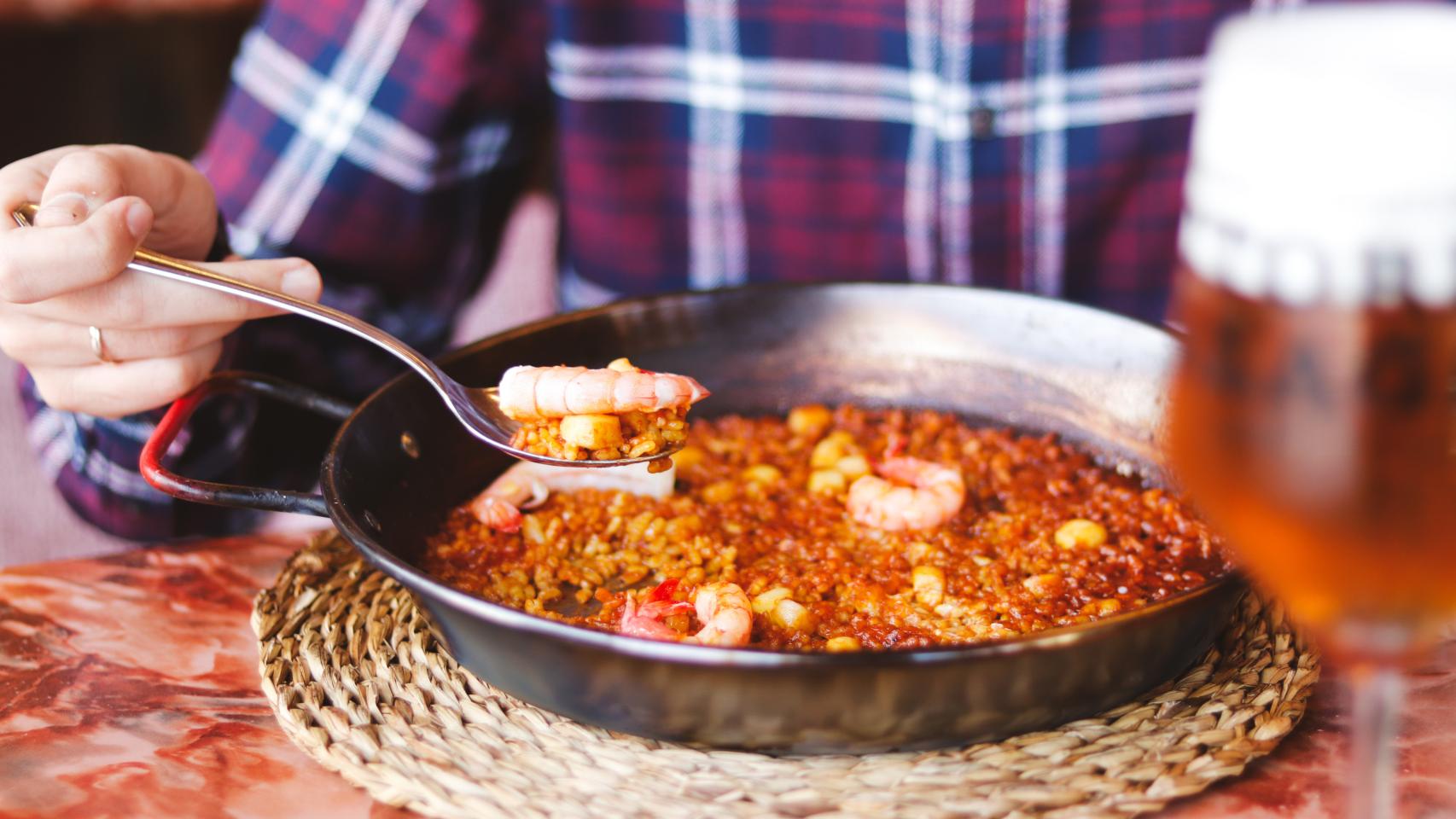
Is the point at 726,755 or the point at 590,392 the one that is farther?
the point at 590,392

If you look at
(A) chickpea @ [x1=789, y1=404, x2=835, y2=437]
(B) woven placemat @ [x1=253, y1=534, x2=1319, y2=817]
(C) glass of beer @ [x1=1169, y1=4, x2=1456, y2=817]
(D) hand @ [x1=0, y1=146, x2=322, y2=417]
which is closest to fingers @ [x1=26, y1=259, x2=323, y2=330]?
(D) hand @ [x1=0, y1=146, x2=322, y2=417]

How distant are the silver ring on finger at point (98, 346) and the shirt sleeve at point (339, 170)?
1.40 feet

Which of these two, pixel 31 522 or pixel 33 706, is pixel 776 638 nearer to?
pixel 33 706

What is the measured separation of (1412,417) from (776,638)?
667 millimetres

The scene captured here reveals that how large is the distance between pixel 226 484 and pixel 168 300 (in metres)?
0.19

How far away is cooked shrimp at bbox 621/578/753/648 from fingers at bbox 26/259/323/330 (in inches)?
19.0

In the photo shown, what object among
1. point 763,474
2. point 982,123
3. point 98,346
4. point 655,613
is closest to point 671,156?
point 982,123

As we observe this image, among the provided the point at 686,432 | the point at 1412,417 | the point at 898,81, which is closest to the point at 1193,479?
the point at 1412,417

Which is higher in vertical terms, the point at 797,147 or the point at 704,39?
the point at 704,39

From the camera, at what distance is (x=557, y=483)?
4.64ft

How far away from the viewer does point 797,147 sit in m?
1.99

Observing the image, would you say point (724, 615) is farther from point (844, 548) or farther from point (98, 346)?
point (98, 346)

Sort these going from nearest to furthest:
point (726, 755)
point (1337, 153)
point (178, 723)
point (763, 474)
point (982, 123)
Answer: point (1337, 153) < point (726, 755) < point (178, 723) < point (763, 474) < point (982, 123)

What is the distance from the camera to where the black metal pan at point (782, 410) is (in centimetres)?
89
